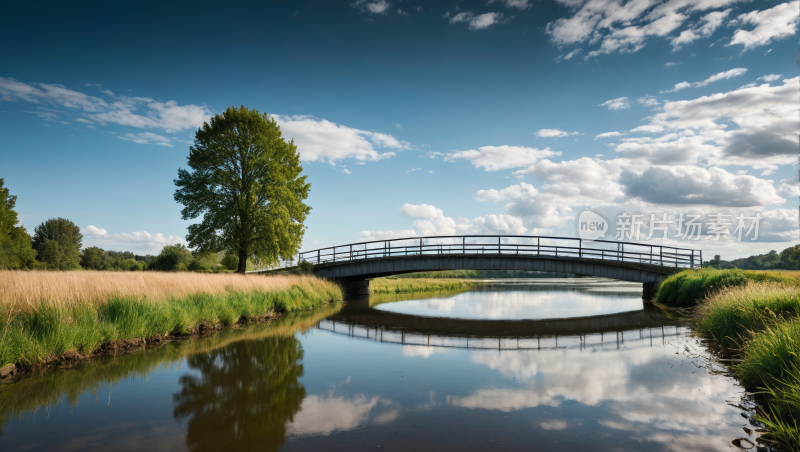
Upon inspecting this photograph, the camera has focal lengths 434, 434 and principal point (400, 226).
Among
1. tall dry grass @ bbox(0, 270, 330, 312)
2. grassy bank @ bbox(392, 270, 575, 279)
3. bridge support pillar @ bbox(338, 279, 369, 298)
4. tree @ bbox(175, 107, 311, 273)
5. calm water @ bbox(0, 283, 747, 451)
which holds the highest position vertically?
tree @ bbox(175, 107, 311, 273)

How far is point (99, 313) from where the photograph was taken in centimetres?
1019

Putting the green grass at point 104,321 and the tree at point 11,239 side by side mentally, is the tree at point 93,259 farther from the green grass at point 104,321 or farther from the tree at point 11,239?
the green grass at point 104,321

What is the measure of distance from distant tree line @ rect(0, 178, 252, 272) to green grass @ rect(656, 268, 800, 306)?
2849 centimetres

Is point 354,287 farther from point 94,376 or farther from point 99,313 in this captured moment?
point 94,376

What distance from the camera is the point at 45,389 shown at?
683 centimetres

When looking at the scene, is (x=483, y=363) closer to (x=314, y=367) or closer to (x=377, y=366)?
(x=377, y=366)

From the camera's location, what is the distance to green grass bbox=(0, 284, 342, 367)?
7.85m

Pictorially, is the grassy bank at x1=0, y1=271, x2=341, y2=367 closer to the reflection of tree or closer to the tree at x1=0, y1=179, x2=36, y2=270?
the reflection of tree

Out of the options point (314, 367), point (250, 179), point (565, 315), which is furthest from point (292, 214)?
point (314, 367)

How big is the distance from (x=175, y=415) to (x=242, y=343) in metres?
5.70

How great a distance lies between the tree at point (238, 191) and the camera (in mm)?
29953

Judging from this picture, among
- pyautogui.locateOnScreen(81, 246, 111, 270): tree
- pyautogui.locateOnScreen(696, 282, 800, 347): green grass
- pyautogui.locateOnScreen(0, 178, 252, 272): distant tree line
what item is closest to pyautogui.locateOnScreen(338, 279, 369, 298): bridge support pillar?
pyautogui.locateOnScreen(0, 178, 252, 272): distant tree line

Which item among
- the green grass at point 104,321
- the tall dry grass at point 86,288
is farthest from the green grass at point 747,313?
the tall dry grass at point 86,288

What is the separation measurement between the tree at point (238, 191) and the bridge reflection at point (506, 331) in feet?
39.4
